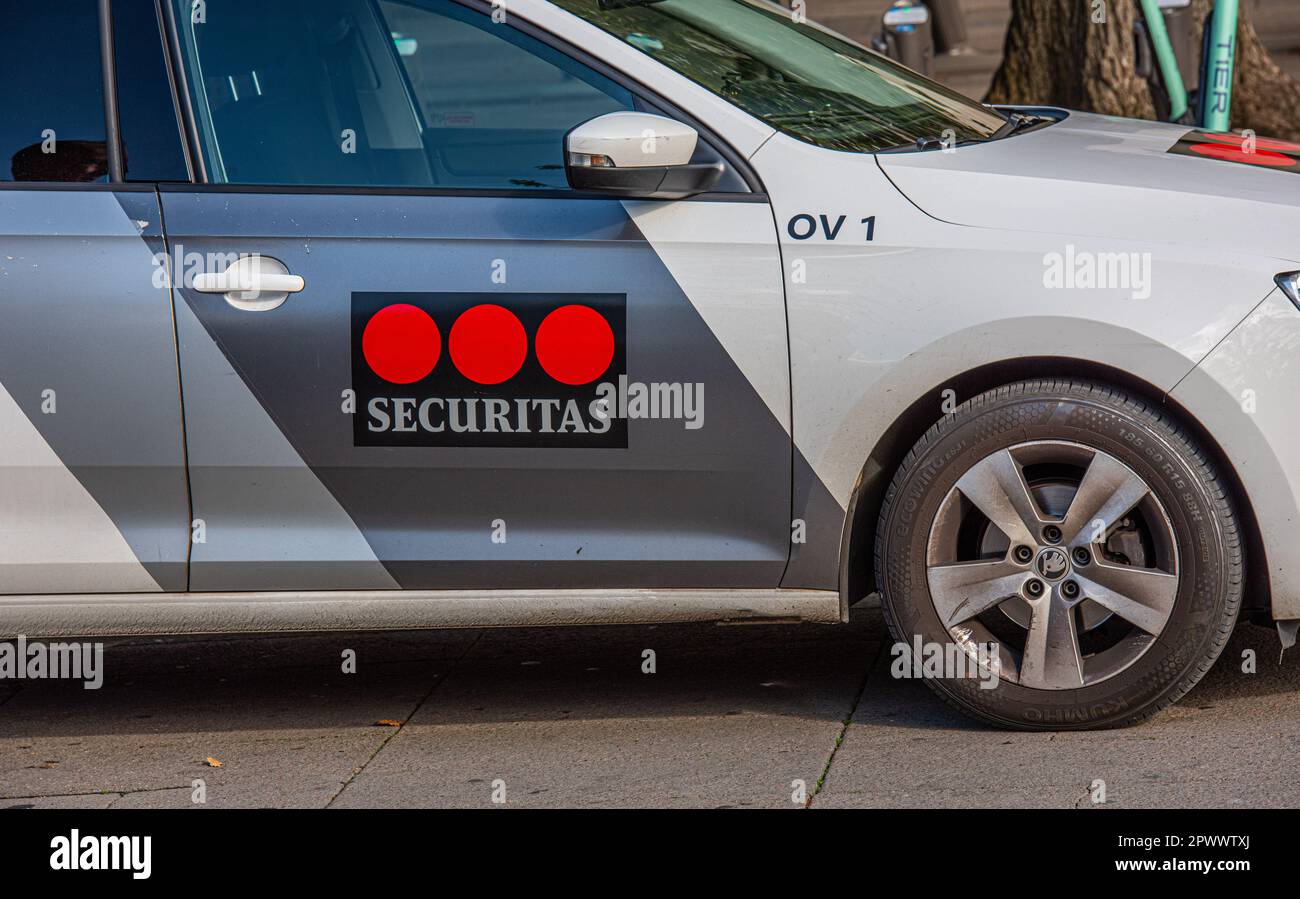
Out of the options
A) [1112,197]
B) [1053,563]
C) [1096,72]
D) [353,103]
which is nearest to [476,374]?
[353,103]

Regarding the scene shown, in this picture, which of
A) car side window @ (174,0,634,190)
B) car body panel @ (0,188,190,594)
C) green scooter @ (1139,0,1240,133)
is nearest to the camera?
car body panel @ (0,188,190,594)

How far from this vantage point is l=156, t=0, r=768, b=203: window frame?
379cm

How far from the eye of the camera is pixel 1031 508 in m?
3.78

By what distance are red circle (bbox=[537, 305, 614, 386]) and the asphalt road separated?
3.09 ft

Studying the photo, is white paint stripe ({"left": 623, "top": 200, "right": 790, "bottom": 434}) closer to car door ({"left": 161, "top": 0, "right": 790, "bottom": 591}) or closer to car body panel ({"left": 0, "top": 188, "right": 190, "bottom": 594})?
car door ({"left": 161, "top": 0, "right": 790, "bottom": 591})

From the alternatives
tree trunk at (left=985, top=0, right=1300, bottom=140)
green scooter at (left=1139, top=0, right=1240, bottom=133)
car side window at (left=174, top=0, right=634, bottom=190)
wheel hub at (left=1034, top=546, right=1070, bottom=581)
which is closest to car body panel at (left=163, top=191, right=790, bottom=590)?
car side window at (left=174, top=0, right=634, bottom=190)

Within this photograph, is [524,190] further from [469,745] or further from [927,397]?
[469,745]

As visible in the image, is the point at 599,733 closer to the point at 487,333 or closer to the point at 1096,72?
the point at 487,333

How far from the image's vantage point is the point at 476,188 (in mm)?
3875

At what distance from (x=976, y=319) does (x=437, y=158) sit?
1.60m

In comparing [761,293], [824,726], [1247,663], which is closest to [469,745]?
[824,726]

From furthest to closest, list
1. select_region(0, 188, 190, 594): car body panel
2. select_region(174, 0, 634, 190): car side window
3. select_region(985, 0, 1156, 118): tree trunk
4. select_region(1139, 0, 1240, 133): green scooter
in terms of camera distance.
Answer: select_region(985, 0, 1156, 118): tree trunk, select_region(1139, 0, 1240, 133): green scooter, select_region(174, 0, 634, 190): car side window, select_region(0, 188, 190, 594): car body panel

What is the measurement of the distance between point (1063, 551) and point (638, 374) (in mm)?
1024

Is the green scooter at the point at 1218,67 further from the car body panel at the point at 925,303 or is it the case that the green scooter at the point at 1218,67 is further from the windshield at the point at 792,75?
the car body panel at the point at 925,303
